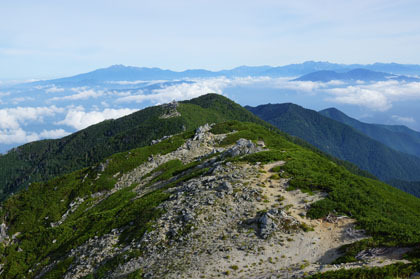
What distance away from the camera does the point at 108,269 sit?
32.6m

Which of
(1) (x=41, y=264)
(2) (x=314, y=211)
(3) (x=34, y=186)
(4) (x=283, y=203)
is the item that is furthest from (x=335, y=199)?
(3) (x=34, y=186)

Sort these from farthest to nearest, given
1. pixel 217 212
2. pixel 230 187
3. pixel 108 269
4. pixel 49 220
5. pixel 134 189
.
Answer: pixel 49 220 → pixel 134 189 → pixel 230 187 → pixel 217 212 → pixel 108 269

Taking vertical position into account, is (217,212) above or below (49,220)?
above

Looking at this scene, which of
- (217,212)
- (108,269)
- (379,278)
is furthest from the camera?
(217,212)

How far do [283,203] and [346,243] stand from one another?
9410 millimetres

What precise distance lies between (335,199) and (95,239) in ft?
126

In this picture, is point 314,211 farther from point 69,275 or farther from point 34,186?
point 34,186

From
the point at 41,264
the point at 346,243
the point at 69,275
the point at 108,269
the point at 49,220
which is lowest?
the point at 49,220

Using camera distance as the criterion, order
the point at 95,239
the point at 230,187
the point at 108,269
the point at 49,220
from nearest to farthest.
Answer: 1. the point at 108,269
2. the point at 230,187
3. the point at 95,239
4. the point at 49,220

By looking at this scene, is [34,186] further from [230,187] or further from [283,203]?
[283,203]

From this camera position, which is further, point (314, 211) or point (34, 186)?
point (34, 186)

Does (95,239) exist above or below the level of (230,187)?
below

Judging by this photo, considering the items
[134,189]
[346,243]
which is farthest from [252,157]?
[134,189]

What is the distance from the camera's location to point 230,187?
39438 mm
